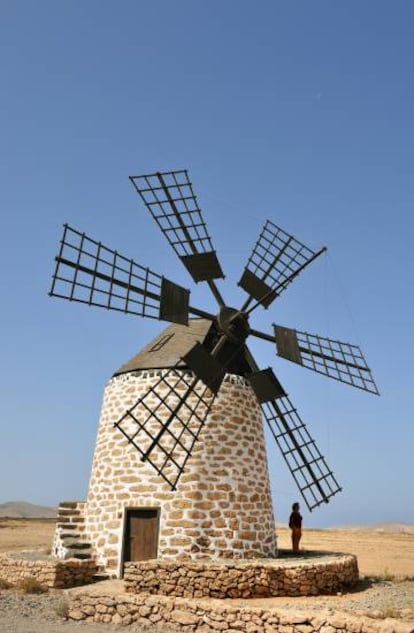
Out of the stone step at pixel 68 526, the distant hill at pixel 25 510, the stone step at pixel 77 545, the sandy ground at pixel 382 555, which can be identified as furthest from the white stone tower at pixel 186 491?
the distant hill at pixel 25 510

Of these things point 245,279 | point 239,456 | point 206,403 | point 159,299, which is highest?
point 245,279

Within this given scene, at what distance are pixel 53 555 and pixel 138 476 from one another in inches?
110

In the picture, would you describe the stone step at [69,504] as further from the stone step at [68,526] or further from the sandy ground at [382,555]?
the sandy ground at [382,555]

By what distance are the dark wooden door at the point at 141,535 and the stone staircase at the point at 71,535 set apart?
3.29 feet

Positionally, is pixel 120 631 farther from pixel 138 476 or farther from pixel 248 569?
pixel 138 476

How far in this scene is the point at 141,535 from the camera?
11.6 m

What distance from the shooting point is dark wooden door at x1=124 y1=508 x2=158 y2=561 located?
453 inches

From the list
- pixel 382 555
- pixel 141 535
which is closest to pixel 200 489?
pixel 141 535

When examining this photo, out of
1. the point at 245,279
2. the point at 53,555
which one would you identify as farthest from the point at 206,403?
the point at 53,555

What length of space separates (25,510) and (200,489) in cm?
11257

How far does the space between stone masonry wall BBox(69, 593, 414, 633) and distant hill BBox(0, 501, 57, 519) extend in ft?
335

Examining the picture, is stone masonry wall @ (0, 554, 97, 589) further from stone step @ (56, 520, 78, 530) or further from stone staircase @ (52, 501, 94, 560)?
stone step @ (56, 520, 78, 530)

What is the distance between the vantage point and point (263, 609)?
8305 mm

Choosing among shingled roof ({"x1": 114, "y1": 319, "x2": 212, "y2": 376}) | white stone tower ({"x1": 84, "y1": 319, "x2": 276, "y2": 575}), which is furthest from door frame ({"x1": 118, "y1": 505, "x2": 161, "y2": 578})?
shingled roof ({"x1": 114, "y1": 319, "x2": 212, "y2": 376})
